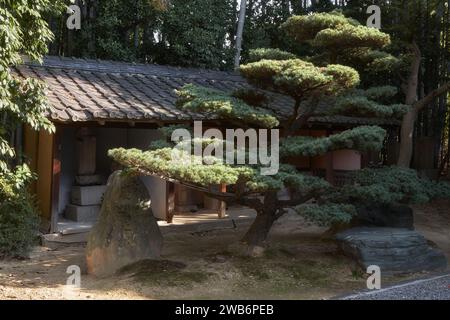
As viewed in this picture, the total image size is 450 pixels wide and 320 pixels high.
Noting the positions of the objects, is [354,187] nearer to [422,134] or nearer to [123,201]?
[123,201]

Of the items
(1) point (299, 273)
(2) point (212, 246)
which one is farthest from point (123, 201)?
(1) point (299, 273)

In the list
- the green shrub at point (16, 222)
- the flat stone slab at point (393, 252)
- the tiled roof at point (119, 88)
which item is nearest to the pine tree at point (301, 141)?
the flat stone slab at point (393, 252)

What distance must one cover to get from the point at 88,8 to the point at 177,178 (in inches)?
396

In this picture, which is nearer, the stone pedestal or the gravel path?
the gravel path

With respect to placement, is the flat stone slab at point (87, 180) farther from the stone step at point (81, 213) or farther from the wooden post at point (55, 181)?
the wooden post at point (55, 181)

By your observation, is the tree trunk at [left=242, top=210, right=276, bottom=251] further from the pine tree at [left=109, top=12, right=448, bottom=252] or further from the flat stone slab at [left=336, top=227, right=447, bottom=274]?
the flat stone slab at [left=336, top=227, right=447, bottom=274]

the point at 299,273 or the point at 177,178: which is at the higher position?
the point at 177,178

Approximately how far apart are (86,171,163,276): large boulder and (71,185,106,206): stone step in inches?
125

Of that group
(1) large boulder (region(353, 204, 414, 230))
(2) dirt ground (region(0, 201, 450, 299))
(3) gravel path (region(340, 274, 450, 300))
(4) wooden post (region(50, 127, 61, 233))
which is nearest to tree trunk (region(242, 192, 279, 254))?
(2) dirt ground (region(0, 201, 450, 299))

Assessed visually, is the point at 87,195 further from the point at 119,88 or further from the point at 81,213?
the point at 119,88

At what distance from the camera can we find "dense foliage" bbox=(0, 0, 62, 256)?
6312 mm

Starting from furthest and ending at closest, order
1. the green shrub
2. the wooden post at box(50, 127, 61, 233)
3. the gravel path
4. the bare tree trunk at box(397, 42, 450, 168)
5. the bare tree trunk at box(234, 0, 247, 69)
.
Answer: the bare tree trunk at box(234, 0, 247, 69), the bare tree trunk at box(397, 42, 450, 168), the wooden post at box(50, 127, 61, 233), the green shrub, the gravel path

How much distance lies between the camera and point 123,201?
24.4 feet

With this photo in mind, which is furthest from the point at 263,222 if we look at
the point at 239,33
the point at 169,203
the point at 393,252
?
the point at 239,33
